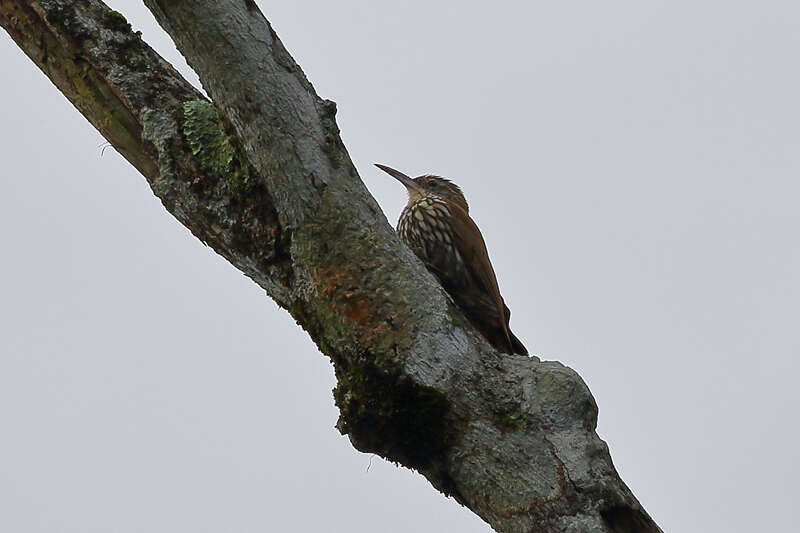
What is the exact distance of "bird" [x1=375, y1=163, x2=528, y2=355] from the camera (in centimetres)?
505

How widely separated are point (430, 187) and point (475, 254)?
119 cm

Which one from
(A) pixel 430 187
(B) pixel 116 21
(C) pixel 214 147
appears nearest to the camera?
(C) pixel 214 147

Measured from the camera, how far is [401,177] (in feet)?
22.5

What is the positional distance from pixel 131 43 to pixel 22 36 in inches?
17.6

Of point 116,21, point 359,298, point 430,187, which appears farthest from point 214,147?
point 430,187

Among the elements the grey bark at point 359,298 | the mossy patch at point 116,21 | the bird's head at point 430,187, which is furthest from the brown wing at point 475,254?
the mossy patch at point 116,21

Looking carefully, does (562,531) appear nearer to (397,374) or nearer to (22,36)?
(397,374)

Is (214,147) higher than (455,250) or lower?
lower

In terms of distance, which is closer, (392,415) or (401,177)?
(392,415)

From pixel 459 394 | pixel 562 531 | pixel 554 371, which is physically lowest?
pixel 562 531

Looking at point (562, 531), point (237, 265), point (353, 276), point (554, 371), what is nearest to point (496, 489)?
point (562, 531)

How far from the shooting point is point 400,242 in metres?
3.76

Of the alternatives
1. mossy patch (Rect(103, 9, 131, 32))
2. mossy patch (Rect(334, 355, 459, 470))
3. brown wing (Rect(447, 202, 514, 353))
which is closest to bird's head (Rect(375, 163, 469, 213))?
brown wing (Rect(447, 202, 514, 353))

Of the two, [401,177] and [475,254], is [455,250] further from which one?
[401,177]
